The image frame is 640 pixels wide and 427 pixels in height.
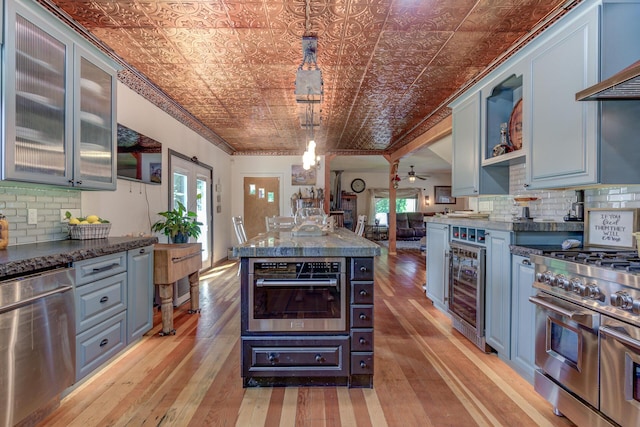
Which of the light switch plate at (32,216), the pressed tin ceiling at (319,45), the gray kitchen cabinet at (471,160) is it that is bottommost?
the light switch plate at (32,216)

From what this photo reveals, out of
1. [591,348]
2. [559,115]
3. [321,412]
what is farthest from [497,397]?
[559,115]

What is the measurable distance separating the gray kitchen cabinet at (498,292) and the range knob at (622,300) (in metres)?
0.83

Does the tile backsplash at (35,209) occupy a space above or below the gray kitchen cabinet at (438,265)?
above

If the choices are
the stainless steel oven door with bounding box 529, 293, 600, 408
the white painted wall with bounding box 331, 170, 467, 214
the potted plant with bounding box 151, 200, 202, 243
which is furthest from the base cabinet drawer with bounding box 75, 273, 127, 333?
the white painted wall with bounding box 331, 170, 467, 214

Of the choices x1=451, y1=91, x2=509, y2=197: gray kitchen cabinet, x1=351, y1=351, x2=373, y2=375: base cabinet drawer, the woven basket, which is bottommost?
x1=351, y1=351, x2=373, y2=375: base cabinet drawer

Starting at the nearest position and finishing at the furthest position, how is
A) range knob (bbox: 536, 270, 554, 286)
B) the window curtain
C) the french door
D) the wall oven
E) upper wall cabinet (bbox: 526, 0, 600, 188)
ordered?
range knob (bbox: 536, 270, 554, 286)
upper wall cabinet (bbox: 526, 0, 600, 188)
the wall oven
the french door
the window curtain

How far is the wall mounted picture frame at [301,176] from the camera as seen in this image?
734 centimetres

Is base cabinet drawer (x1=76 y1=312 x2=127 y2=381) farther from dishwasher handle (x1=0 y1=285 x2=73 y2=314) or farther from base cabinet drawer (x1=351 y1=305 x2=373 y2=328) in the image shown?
base cabinet drawer (x1=351 y1=305 x2=373 y2=328)

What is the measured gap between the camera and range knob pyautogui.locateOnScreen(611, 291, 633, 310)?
1308 millimetres

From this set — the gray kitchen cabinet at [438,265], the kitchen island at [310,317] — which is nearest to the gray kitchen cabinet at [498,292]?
the gray kitchen cabinet at [438,265]

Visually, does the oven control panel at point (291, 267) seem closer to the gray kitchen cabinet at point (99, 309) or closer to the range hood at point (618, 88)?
the gray kitchen cabinet at point (99, 309)

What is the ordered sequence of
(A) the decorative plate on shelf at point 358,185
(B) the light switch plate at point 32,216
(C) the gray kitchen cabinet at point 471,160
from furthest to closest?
(A) the decorative plate on shelf at point 358,185
(C) the gray kitchen cabinet at point 471,160
(B) the light switch plate at point 32,216

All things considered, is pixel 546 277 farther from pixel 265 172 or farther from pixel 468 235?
pixel 265 172

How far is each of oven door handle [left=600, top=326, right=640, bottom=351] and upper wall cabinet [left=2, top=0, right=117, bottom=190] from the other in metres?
3.03
